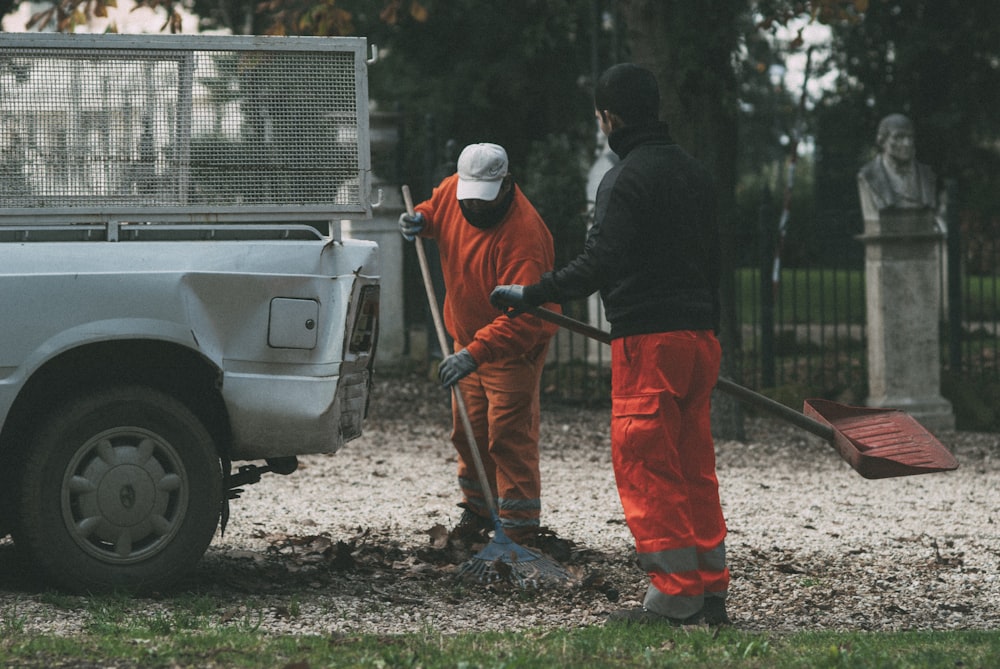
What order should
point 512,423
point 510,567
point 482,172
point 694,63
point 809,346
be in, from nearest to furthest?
point 510,567, point 482,172, point 512,423, point 694,63, point 809,346

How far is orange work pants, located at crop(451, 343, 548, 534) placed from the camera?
5969 millimetres

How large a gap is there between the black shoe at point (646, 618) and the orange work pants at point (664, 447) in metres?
0.02

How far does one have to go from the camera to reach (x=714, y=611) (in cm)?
516

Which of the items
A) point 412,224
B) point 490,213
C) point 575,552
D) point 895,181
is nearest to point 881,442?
point 575,552

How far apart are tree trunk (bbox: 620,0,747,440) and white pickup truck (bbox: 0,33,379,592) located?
5239 mm

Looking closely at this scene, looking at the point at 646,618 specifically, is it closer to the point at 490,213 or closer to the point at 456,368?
the point at 456,368

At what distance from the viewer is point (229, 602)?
5316mm

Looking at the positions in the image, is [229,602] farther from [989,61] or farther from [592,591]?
[989,61]

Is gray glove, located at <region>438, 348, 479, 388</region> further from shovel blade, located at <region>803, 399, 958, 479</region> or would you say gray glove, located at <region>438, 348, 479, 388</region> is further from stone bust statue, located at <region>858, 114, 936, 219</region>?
stone bust statue, located at <region>858, 114, 936, 219</region>

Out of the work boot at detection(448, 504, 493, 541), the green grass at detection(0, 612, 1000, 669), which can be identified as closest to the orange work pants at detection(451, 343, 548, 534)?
the work boot at detection(448, 504, 493, 541)

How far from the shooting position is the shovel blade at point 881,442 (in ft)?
17.5

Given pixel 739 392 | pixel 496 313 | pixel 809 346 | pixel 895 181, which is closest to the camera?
pixel 739 392

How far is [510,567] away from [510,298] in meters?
1.17

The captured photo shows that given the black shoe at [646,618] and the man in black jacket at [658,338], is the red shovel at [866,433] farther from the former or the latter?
the black shoe at [646,618]
